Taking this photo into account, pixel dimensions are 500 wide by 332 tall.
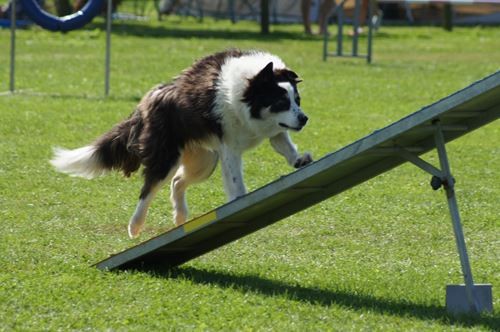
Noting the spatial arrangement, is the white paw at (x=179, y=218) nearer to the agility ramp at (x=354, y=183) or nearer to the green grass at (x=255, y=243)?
the green grass at (x=255, y=243)

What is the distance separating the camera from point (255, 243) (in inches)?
347

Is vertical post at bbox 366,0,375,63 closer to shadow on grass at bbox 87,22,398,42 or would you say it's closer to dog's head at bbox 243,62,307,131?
shadow on grass at bbox 87,22,398,42

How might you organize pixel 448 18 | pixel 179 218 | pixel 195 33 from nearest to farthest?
pixel 179 218 < pixel 195 33 < pixel 448 18

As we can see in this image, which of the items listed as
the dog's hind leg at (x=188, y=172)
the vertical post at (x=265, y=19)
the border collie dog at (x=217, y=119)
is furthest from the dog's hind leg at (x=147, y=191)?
the vertical post at (x=265, y=19)

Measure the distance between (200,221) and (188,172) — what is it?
190cm

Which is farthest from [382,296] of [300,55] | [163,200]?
[300,55]

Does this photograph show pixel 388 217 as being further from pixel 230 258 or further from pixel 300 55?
pixel 300 55

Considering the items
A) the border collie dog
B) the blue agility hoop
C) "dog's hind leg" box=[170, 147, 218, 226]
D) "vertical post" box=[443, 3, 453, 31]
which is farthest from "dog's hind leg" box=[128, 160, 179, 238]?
"vertical post" box=[443, 3, 453, 31]

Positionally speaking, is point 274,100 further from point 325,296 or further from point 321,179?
point 325,296

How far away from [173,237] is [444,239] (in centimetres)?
267

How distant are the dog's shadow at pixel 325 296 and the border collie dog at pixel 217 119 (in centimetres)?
80

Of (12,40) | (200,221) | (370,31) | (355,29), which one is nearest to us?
(200,221)

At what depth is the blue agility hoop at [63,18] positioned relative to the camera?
15.3 m

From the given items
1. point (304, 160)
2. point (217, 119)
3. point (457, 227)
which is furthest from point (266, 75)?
point (457, 227)
